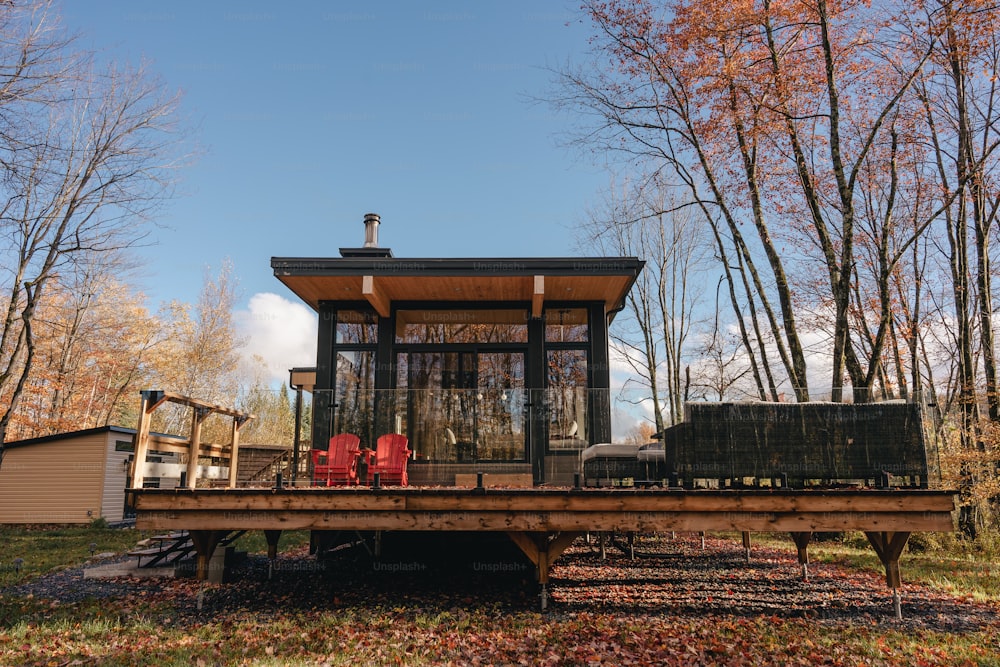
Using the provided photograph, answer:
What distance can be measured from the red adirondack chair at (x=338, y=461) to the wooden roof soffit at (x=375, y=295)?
8.96 ft

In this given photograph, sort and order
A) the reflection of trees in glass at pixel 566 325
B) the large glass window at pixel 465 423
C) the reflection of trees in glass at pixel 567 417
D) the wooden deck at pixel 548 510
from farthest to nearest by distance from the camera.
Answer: the reflection of trees in glass at pixel 566 325, the large glass window at pixel 465 423, the reflection of trees in glass at pixel 567 417, the wooden deck at pixel 548 510

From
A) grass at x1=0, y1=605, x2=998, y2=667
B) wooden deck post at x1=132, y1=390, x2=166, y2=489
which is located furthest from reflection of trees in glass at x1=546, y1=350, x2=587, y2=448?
wooden deck post at x1=132, y1=390, x2=166, y2=489

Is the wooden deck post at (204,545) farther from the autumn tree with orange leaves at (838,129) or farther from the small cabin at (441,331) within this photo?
the autumn tree with orange leaves at (838,129)

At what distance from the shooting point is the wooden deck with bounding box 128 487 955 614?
5605 mm

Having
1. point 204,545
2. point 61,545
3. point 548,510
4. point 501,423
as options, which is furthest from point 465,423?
point 61,545

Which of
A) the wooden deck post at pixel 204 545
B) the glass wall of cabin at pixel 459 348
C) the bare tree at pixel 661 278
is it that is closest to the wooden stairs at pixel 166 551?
the wooden deck post at pixel 204 545

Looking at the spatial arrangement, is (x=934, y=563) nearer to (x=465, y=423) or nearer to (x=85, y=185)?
(x=465, y=423)

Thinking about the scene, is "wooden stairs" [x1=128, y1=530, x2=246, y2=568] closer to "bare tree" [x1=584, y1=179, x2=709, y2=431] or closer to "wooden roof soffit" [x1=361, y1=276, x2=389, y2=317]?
"wooden roof soffit" [x1=361, y1=276, x2=389, y2=317]

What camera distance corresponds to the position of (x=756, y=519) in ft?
18.5

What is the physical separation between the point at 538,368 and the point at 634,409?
123 inches

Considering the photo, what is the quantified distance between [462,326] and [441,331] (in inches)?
14.4

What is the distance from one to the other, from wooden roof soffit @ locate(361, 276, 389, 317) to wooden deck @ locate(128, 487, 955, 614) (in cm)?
395

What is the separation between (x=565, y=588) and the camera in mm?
7004

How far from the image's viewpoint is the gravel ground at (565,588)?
597cm
